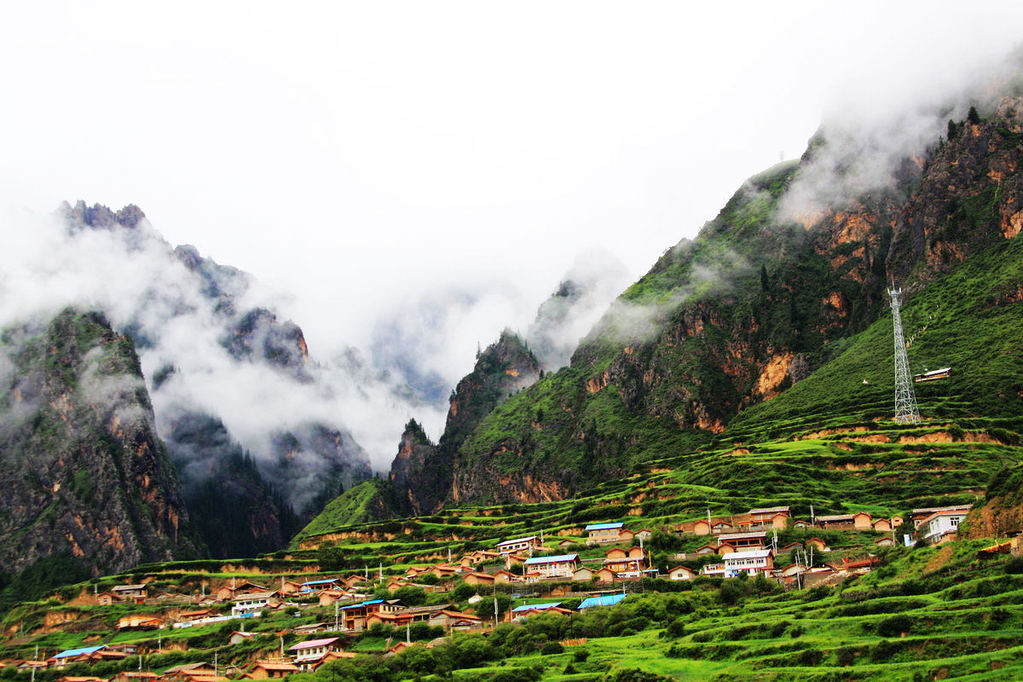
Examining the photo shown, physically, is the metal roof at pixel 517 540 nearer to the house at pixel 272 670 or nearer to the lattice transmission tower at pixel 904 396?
the house at pixel 272 670

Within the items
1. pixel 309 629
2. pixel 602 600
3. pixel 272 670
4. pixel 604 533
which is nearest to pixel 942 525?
pixel 602 600

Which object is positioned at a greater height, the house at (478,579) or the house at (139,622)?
the house at (478,579)

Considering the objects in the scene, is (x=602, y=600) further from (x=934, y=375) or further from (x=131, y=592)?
(x=934, y=375)

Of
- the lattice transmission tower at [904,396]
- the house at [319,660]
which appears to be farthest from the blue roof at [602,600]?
the lattice transmission tower at [904,396]

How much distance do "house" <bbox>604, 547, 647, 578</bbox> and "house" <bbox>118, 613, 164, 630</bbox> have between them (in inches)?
2181

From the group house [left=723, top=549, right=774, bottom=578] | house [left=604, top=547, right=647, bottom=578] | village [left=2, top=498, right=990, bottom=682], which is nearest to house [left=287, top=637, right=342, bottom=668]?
village [left=2, top=498, right=990, bottom=682]

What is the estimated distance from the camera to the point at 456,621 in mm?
88875

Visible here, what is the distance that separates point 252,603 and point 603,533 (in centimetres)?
4298

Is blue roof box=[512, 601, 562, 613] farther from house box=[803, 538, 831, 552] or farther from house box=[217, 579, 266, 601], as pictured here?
house box=[217, 579, 266, 601]

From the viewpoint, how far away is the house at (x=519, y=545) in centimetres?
12444

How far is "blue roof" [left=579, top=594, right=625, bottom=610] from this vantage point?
85688 millimetres

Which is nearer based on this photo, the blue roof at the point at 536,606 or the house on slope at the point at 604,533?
the blue roof at the point at 536,606

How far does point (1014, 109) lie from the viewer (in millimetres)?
174875

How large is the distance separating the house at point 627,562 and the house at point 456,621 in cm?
1728
